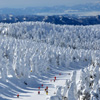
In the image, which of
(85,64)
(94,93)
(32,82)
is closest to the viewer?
(94,93)

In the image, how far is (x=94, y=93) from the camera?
43.6 m

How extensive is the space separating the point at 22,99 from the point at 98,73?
23871mm

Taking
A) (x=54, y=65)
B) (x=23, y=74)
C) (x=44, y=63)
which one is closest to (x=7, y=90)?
(x=23, y=74)

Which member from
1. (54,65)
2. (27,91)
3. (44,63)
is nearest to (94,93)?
(27,91)

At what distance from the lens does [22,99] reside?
52.1 m

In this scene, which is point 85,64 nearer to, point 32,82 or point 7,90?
point 32,82

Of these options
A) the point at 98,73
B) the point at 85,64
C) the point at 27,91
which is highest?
the point at 98,73

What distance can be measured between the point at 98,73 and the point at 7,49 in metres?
65.2

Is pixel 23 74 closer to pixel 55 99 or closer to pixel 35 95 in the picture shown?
pixel 35 95

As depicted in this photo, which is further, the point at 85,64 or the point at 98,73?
the point at 85,64

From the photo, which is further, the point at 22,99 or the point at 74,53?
the point at 74,53

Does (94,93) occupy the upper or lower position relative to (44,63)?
upper

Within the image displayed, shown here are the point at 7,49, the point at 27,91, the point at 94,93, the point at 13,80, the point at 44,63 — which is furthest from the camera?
the point at 7,49

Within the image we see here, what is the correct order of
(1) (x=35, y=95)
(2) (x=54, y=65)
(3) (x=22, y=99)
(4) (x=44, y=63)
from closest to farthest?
(3) (x=22, y=99), (1) (x=35, y=95), (4) (x=44, y=63), (2) (x=54, y=65)
